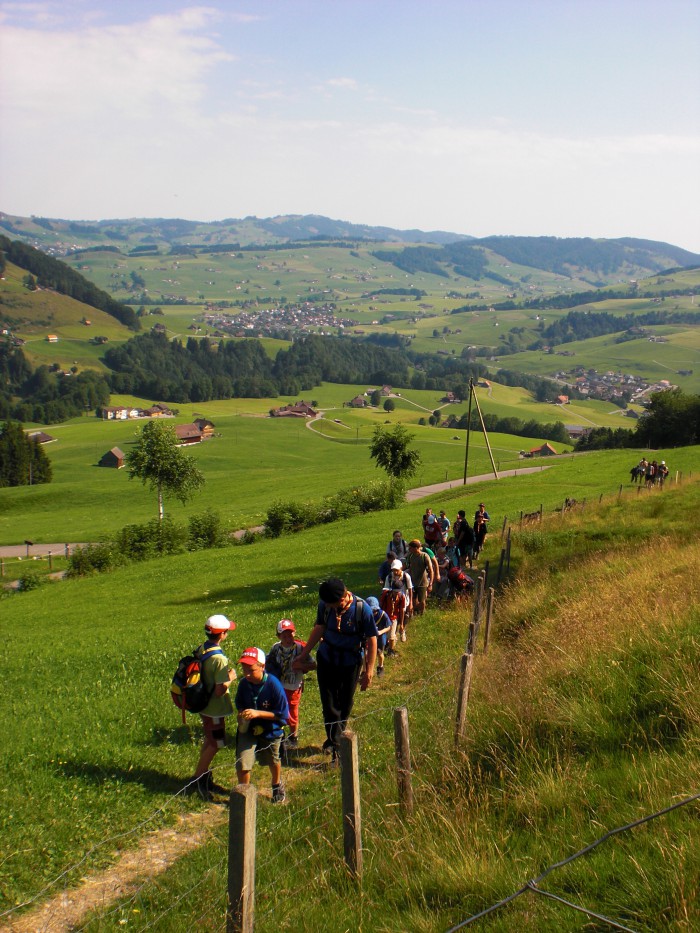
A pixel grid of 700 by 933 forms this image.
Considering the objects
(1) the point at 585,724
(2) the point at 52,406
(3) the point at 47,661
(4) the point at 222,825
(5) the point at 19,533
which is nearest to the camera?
(1) the point at 585,724

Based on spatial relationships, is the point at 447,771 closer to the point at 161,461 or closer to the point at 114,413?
the point at 161,461

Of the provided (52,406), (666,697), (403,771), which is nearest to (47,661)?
(403,771)

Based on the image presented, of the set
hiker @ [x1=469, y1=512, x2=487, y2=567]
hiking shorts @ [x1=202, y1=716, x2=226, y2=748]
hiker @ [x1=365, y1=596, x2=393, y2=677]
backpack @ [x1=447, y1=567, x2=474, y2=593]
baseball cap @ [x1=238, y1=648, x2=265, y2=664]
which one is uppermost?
baseball cap @ [x1=238, y1=648, x2=265, y2=664]

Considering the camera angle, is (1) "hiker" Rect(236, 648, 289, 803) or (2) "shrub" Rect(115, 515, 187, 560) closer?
(1) "hiker" Rect(236, 648, 289, 803)

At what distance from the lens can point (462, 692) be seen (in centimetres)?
766

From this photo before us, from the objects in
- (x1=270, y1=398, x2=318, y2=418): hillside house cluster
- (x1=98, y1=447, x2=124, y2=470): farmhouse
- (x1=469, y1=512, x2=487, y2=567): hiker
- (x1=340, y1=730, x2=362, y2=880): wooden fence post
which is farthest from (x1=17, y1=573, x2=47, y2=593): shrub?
(x1=270, y1=398, x2=318, y2=418): hillside house cluster

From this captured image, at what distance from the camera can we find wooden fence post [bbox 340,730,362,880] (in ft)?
18.6

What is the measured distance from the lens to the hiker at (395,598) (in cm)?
1412

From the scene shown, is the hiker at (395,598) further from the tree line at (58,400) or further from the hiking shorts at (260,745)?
the tree line at (58,400)

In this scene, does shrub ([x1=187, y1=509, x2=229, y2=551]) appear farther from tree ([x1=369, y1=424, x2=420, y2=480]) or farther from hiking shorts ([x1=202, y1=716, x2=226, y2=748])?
hiking shorts ([x1=202, y1=716, x2=226, y2=748])

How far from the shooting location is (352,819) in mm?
5871

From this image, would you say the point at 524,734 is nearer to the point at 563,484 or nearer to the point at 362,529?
the point at 362,529

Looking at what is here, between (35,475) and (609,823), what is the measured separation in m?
109

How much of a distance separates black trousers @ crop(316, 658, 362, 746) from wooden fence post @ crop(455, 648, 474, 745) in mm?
1806
